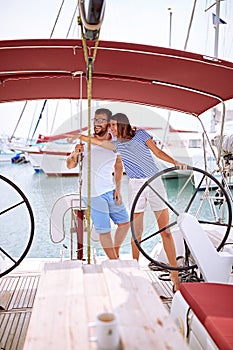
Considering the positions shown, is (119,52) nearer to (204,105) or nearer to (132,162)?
(132,162)

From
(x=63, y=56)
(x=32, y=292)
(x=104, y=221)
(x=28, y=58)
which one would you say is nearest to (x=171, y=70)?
(x=63, y=56)

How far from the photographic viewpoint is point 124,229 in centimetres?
265

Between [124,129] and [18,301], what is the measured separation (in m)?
1.15

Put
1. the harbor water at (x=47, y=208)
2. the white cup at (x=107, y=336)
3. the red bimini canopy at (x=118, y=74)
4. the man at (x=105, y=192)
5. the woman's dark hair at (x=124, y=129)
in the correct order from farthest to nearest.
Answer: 1. the harbor water at (x=47, y=208)
2. the man at (x=105, y=192)
3. the woman's dark hair at (x=124, y=129)
4. the red bimini canopy at (x=118, y=74)
5. the white cup at (x=107, y=336)

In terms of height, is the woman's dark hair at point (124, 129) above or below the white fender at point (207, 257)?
above

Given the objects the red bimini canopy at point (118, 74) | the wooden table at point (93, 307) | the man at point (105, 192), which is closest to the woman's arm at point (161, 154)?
the man at point (105, 192)

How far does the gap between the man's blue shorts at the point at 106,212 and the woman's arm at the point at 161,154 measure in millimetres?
433

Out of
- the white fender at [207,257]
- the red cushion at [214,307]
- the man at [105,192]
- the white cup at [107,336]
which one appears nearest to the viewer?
the white cup at [107,336]

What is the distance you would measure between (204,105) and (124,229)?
0.98m

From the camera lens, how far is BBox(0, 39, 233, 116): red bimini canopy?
1768 millimetres

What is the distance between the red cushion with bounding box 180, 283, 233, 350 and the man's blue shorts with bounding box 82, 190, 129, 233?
934 mm

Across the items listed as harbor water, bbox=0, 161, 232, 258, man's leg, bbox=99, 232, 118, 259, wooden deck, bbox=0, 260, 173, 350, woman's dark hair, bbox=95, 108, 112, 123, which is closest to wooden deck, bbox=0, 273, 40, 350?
wooden deck, bbox=0, 260, 173, 350

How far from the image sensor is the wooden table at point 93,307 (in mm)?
854

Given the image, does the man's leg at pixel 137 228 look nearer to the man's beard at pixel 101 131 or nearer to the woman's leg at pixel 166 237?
the woman's leg at pixel 166 237
